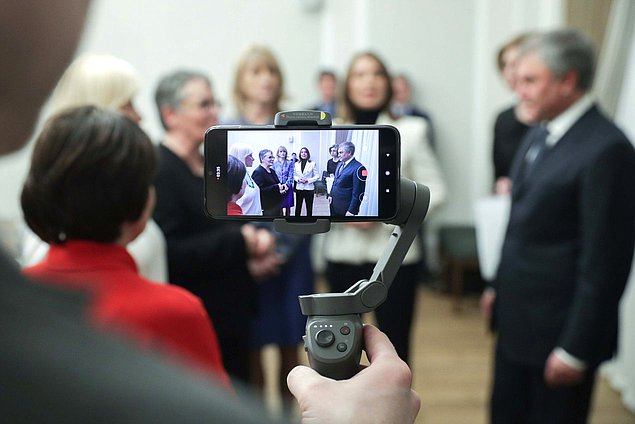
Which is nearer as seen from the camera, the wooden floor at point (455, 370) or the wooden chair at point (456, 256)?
the wooden floor at point (455, 370)

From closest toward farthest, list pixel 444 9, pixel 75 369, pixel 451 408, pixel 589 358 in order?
pixel 75 369 → pixel 589 358 → pixel 451 408 → pixel 444 9

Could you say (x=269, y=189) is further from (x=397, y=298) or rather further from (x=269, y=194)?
(x=397, y=298)

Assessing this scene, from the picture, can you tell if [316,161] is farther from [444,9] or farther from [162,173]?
[444,9]

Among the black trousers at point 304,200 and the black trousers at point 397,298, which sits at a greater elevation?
the black trousers at point 304,200

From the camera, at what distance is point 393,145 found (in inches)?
32.9

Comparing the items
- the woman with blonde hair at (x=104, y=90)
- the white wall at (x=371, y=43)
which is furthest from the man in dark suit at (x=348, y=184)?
the white wall at (x=371, y=43)

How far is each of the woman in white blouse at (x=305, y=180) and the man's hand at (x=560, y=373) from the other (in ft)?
4.75

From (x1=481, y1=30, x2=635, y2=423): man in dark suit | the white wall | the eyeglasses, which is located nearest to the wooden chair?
the white wall

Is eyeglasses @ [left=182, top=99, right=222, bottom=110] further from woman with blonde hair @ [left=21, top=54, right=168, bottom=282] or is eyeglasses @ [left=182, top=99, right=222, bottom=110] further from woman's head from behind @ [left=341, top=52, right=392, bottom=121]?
woman's head from behind @ [left=341, top=52, right=392, bottom=121]

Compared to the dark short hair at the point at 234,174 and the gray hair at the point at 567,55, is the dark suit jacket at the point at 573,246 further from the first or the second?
the dark short hair at the point at 234,174

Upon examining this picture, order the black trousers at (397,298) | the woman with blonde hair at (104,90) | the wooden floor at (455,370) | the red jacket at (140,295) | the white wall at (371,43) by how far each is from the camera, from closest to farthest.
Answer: the red jacket at (140,295) → the woman with blonde hair at (104,90) → the black trousers at (397,298) → the wooden floor at (455,370) → the white wall at (371,43)

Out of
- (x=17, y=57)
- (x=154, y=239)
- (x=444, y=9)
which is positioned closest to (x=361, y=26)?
(x=444, y=9)

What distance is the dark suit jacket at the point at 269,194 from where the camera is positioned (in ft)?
2.74

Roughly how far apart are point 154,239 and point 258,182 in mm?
945
